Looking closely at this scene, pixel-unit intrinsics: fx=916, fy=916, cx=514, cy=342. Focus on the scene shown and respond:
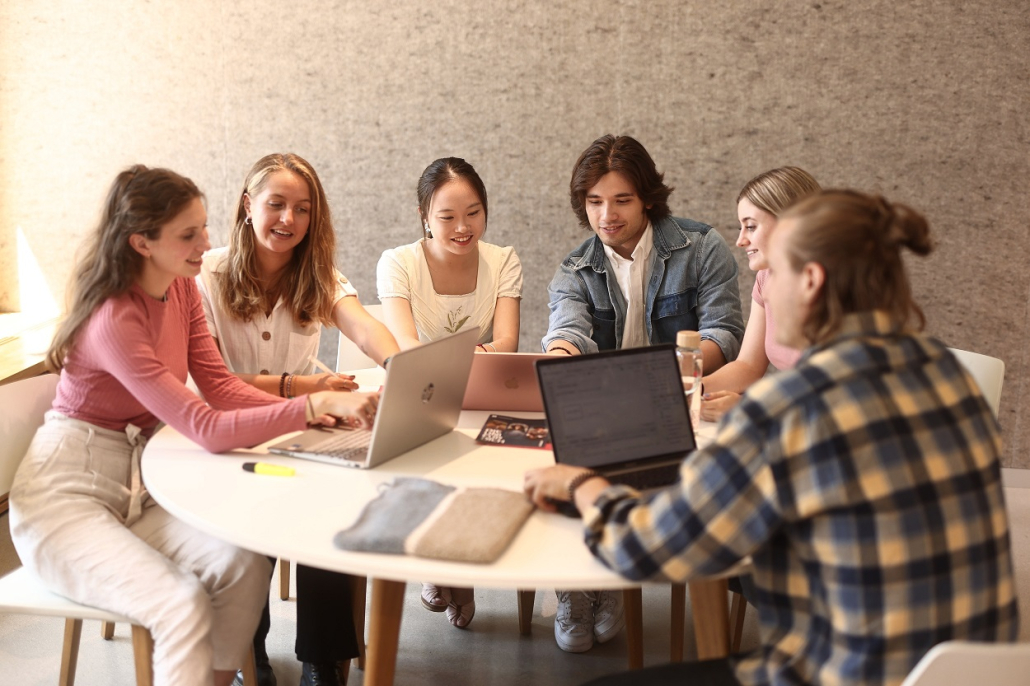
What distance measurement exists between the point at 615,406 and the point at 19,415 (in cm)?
134

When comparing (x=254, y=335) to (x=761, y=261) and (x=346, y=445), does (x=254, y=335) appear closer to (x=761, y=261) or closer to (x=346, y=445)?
(x=346, y=445)

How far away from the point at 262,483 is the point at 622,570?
2.47ft

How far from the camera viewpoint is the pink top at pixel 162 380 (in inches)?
74.2

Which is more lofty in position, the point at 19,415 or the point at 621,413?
the point at 621,413

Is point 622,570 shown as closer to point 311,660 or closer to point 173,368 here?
point 311,660

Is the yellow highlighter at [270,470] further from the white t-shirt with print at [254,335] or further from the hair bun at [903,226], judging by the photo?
the hair bun at [903,226]

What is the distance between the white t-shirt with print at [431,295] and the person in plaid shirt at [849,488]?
1.79 m

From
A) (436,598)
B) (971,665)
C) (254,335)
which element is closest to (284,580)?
(436,598)

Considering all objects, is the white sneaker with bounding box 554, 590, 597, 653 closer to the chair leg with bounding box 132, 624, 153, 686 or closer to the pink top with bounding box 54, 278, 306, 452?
the pink top with bounding box 54, 278, 306, 452

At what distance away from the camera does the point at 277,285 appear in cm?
267

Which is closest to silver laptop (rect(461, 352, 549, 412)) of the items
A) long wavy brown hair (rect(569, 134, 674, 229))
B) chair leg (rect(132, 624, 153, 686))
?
chair leg (rect(132, 624, 153, 686))

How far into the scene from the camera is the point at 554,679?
242cm

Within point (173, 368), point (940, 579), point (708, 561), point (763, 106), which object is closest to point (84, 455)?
point (173, 368)

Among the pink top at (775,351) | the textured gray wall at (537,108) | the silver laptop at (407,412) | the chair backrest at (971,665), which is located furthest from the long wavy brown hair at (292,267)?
the chair backrest at (971,665)
